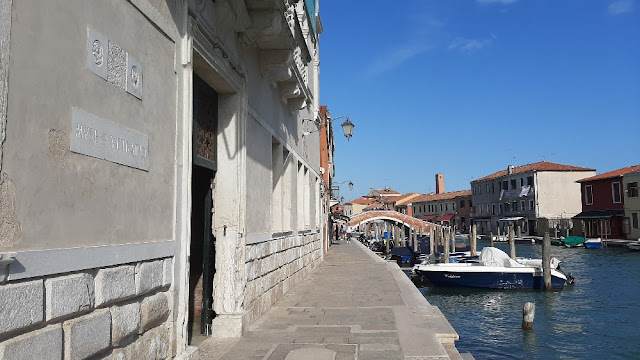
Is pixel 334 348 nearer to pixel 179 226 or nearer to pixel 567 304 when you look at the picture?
pixel 179 226

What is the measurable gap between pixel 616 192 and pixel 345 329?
41249 millimetres

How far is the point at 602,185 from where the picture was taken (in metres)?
41.4

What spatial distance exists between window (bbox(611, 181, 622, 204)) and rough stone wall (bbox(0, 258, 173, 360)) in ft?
142

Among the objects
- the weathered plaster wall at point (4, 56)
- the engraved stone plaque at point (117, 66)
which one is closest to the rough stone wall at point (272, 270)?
the engraved stone plaque at point (117, 66)

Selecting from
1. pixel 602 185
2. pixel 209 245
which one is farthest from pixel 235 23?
pixel 602 185

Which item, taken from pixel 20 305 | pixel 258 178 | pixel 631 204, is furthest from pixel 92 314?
pixel 631 204

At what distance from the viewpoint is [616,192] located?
39.7 m

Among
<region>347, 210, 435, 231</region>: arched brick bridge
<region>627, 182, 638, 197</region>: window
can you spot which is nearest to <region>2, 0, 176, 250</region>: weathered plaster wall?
<region>627, 182, 638, 197</region>: window

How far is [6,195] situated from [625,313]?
610 inches

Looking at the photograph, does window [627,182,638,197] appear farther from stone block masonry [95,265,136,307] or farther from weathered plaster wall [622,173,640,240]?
stone block masonry [95,265,136,307]

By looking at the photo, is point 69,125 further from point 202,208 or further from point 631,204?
point 631,204

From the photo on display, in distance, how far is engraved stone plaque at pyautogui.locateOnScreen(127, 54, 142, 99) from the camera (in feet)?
10.0

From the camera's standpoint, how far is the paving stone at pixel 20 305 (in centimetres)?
195

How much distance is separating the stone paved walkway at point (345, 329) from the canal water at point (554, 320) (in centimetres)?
264
